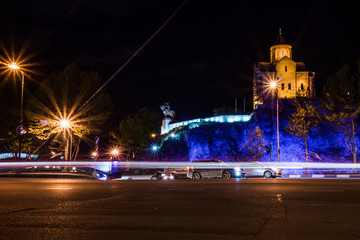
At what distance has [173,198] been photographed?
9.68m

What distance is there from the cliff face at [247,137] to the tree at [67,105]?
3132cm

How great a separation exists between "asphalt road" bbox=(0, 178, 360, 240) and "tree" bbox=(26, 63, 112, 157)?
29993 millimetres

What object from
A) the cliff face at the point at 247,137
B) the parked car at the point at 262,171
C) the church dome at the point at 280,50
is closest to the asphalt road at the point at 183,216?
the parked car at the point at 262,171

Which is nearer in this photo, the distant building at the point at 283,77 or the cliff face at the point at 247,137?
the cliff face at the point at 247,137

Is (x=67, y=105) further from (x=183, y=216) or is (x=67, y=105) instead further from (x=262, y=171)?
(x=183, y=216)

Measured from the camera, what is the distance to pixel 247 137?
64.6 m

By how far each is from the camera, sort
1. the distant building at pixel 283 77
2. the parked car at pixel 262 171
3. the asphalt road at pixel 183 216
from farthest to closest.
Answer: the distant building at pixel 283 77
the parked car at pixel 262 171
the asphalt road at pixel 183 216

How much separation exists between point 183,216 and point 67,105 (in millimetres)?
35537

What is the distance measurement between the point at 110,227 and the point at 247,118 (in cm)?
6693

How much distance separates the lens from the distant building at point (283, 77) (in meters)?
72.7

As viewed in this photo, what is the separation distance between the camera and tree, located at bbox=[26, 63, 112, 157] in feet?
128

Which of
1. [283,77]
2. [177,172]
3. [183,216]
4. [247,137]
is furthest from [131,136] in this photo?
[183,216]

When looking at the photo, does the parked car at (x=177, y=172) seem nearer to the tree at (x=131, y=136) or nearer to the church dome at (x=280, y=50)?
the tree at (x=131, y=136)

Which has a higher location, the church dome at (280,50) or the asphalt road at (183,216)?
the church dome at (280,50)
